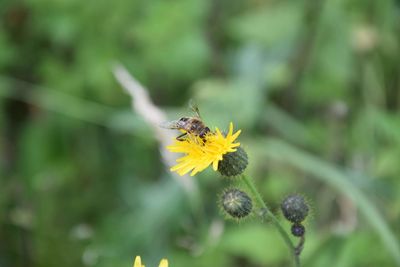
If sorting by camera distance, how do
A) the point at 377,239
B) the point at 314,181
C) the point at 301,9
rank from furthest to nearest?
1. the point at 301,9
2. the point at 314,181
3. the point at 377,239

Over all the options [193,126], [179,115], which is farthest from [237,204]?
[179,115]

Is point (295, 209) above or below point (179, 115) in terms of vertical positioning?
below

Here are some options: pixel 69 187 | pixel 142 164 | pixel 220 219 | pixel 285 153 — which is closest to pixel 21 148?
pixel 69 187

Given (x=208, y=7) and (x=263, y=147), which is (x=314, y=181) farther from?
(x=208, y=7)

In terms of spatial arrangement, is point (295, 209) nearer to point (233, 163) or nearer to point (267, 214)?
point (267, 214)

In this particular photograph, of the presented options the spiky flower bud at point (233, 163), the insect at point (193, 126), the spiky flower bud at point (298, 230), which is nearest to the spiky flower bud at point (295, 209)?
the spiky flower bud at point (298, 230)

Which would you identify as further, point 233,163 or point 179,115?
point 179,115
